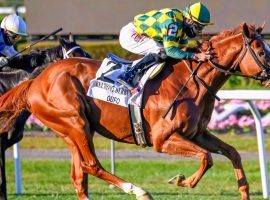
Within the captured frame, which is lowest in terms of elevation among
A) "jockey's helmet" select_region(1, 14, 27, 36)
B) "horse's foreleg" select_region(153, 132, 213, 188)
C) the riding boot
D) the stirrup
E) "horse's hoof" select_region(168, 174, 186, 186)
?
"horse's hoof" select_region(168, 174, 186, 186)

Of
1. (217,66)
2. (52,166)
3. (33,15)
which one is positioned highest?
(217,66)

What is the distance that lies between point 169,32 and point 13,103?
65.8 inches

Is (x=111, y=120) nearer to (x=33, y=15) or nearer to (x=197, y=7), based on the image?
(x=197, y=7)

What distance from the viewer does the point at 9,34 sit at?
32.3 feet

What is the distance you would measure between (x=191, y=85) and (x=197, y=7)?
67 centimetres

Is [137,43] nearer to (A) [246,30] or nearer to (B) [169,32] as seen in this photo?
(B) [169,32]

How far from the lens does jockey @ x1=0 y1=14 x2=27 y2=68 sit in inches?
385

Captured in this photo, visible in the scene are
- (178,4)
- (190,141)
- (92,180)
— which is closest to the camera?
(190,141)

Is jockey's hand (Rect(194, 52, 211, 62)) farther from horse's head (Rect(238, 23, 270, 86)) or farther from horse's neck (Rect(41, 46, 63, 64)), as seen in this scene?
horse's neck (Rect(41, 46, 63, 64))

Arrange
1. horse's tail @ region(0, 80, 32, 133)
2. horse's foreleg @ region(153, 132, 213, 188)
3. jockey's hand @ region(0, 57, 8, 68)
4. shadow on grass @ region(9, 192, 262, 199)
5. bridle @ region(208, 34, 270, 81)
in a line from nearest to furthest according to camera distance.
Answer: horse's foreleg @ region(153, 132, 213, 188) < bridle @ region(208, 34, 270, 81) < horse's tail @ region(0, 80, 32, 133) < jockey's hand @ region(0, 57, 8, 68) < shadow on grass @ region(9, 192, 262, 199)

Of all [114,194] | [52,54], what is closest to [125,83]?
[52,54]

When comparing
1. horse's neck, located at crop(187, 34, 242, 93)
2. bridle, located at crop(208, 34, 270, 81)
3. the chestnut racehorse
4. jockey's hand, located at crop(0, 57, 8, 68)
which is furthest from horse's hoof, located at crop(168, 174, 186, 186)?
jockey's hand, located at crop(0, 57, 8, 68)

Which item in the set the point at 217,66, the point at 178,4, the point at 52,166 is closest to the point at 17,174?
the point at 52,166

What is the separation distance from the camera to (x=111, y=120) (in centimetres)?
866
